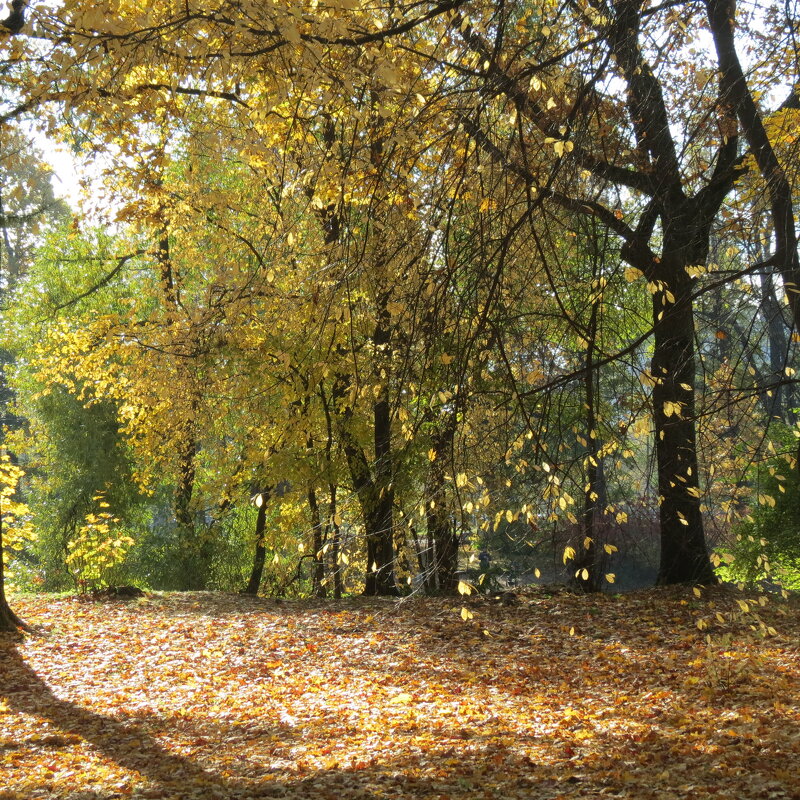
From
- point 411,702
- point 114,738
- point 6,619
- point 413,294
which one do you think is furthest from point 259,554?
point 413,294

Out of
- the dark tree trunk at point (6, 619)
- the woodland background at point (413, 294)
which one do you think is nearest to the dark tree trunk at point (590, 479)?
the woodland background at point (413, 294)

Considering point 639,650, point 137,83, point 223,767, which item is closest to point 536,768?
point 223,767

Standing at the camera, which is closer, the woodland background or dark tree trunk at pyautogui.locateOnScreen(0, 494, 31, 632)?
the woodland background

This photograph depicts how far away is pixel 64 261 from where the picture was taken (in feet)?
55.4

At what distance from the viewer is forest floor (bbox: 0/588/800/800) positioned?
429 cm

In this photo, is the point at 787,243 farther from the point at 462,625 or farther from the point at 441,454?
the point at 462,625

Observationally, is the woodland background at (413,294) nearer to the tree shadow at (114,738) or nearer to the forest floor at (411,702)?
the forest floor at (411,702)

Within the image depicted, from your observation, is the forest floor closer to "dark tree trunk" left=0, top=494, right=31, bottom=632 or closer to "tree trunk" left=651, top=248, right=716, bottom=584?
"dark tree trunk" left=0, top=494, right=31, bottom=632

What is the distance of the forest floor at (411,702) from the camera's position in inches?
169

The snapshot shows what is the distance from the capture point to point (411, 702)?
5891mm

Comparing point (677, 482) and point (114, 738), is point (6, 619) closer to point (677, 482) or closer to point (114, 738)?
point (114, 738)

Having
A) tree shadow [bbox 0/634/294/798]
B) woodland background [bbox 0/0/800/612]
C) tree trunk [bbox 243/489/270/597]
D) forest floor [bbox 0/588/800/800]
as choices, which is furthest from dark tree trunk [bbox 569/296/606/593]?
tree trunk [bbox 243/489/270/597]

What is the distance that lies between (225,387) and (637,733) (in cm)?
713

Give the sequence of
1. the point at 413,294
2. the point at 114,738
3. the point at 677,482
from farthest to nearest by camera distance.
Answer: the point at 677,482 → the point at 114,738 → the point at 413,294
